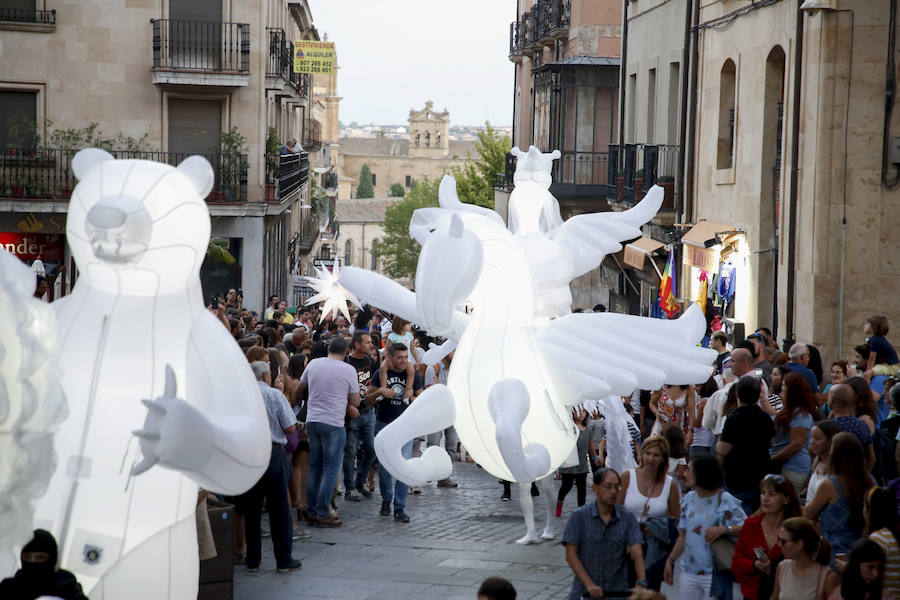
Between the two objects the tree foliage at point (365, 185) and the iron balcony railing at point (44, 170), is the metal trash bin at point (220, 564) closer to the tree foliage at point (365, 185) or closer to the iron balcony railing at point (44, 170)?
the iron balcony railing at point (44, 170)

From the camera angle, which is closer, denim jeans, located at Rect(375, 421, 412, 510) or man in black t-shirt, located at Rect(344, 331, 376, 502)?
denim jeans, located at Rect(375, 421, 412, 510)

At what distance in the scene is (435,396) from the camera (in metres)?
8.10

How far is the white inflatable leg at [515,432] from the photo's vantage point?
7.30 m

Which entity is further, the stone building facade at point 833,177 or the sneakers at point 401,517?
the stone building facade at point 833,177

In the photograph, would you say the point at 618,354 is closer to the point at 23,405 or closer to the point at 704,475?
the point at 704,475

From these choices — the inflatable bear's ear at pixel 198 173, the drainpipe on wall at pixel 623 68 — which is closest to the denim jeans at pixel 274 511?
the inflatable bear's ear at pixel 198 173

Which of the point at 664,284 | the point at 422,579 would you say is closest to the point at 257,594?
the point at 422,579

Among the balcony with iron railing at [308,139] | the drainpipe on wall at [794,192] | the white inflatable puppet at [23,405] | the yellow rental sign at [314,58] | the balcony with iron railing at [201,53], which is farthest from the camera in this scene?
the balcony with iron railing at [308,139]

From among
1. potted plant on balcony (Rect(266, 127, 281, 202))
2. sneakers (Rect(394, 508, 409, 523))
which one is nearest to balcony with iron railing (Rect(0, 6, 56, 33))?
potted plant on balcony (Rect(266, 127, 281, 202))

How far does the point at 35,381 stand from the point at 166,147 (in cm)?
2228

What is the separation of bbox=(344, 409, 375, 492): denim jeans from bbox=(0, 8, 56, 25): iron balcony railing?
17079mm

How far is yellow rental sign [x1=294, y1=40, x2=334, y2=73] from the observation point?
30.5 metres

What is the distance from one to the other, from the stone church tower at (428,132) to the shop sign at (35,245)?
14664cm

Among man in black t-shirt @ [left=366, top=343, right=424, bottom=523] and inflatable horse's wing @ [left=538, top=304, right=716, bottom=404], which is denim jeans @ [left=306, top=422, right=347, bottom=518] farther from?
inflatable horse's wing @ [left=538, top=304, right=716, bottom=404]
